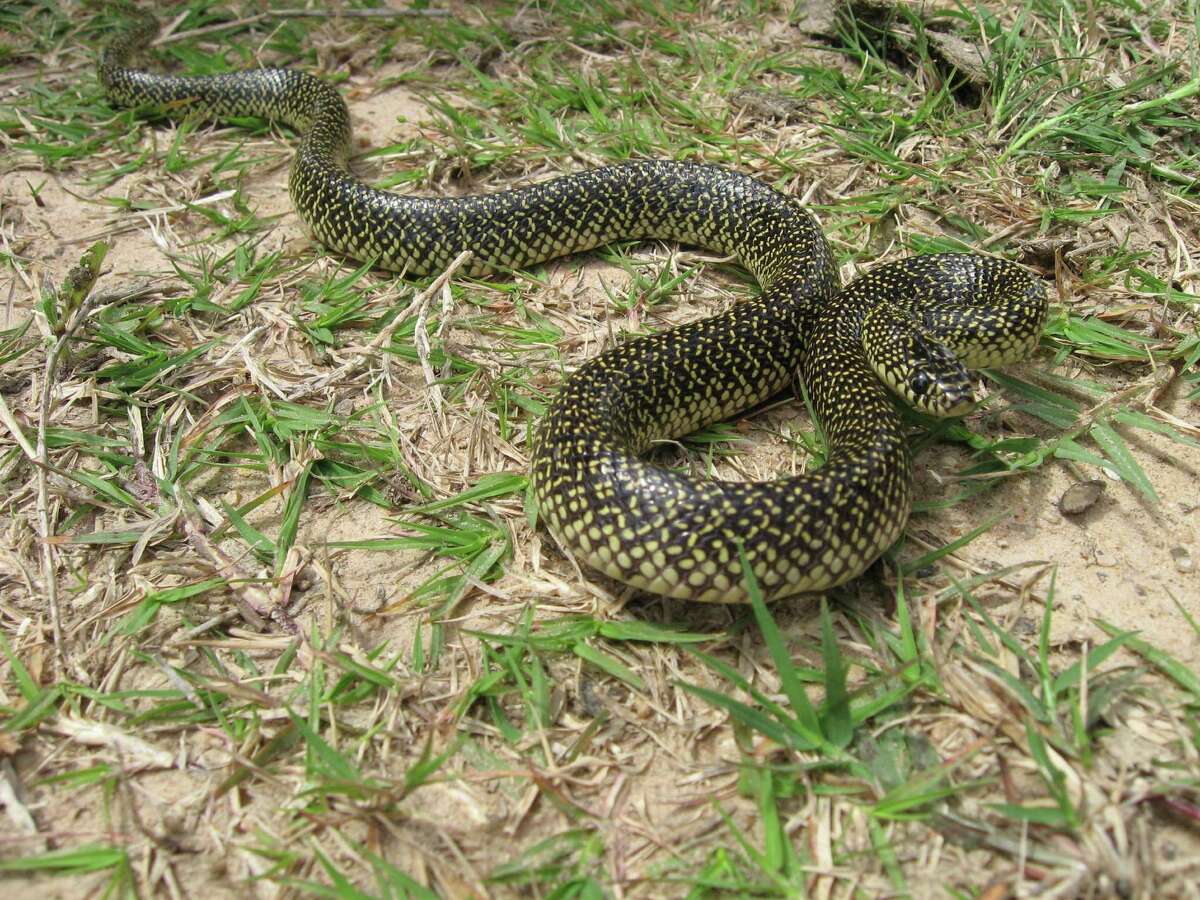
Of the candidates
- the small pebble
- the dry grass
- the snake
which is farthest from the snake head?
the small pebble

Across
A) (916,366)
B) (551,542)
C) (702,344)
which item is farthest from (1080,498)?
(551,542)

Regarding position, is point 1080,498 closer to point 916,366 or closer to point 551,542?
point 916,366

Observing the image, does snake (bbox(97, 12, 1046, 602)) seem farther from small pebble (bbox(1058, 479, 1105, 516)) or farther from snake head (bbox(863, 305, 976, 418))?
Answer: small pebble (bbox(1058, 479, 1105, 516))

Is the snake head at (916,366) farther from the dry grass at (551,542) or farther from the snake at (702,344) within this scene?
the dry grass at (551,542)

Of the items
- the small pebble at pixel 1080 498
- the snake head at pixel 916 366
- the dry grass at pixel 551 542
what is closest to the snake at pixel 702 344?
the snake head at pixel 916 366

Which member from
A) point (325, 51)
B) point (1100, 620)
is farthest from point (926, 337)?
point (325, 51)
